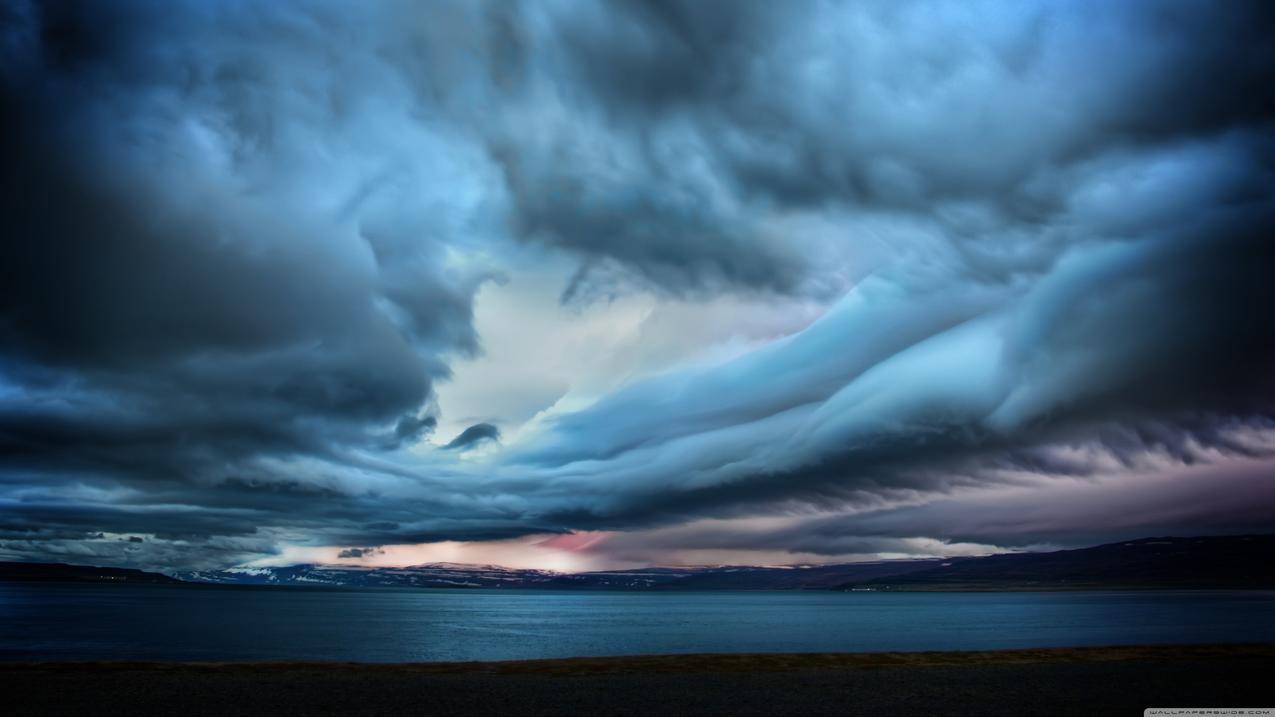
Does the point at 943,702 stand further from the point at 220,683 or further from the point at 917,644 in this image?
the point at 917,644

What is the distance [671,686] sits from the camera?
45500mm

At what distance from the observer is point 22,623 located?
130750 millimetres

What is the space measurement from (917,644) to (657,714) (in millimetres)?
74051

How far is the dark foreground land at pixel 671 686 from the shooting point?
37031mm

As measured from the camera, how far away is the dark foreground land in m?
37.0

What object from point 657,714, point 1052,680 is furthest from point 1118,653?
point 657,714
